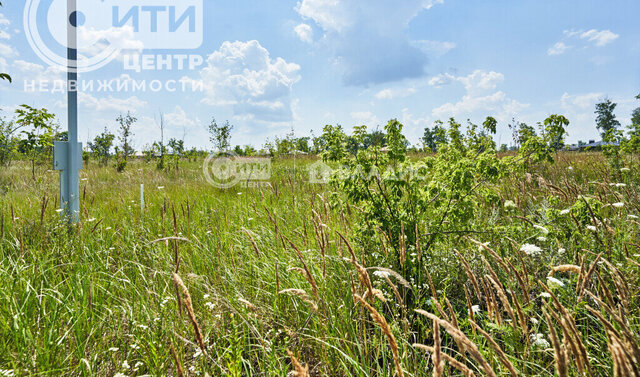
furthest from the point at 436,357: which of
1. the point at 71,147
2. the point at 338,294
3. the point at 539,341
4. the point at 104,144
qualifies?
the point at 104,144

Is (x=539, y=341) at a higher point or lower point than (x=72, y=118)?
lower

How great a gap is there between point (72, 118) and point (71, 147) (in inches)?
12.7

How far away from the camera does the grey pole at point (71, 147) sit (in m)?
3.52

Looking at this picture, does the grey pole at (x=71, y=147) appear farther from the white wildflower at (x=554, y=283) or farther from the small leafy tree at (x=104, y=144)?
the small leafy tree at (x=104, y=144)

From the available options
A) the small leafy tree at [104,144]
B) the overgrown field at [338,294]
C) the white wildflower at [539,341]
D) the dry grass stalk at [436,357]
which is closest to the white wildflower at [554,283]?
the overgrown field at [338,294]

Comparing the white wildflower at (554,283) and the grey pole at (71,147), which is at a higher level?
the grey pole at (71,147)

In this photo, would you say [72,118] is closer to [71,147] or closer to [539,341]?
[71,147]

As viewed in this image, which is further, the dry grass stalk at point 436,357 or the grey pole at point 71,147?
the grey pole at point 71,147

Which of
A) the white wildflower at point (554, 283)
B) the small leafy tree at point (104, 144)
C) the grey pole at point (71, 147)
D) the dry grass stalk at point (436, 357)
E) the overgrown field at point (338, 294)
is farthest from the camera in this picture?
the small leafy tree at point (104, 144)

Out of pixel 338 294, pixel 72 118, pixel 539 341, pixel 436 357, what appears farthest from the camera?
pixel 72 118

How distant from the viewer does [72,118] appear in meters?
3.59

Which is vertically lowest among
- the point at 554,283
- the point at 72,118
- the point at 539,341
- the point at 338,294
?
the point at 338,294

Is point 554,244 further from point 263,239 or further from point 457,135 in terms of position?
point 263,239

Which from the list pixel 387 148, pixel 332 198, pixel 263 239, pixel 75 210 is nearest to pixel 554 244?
pixel 387 148
